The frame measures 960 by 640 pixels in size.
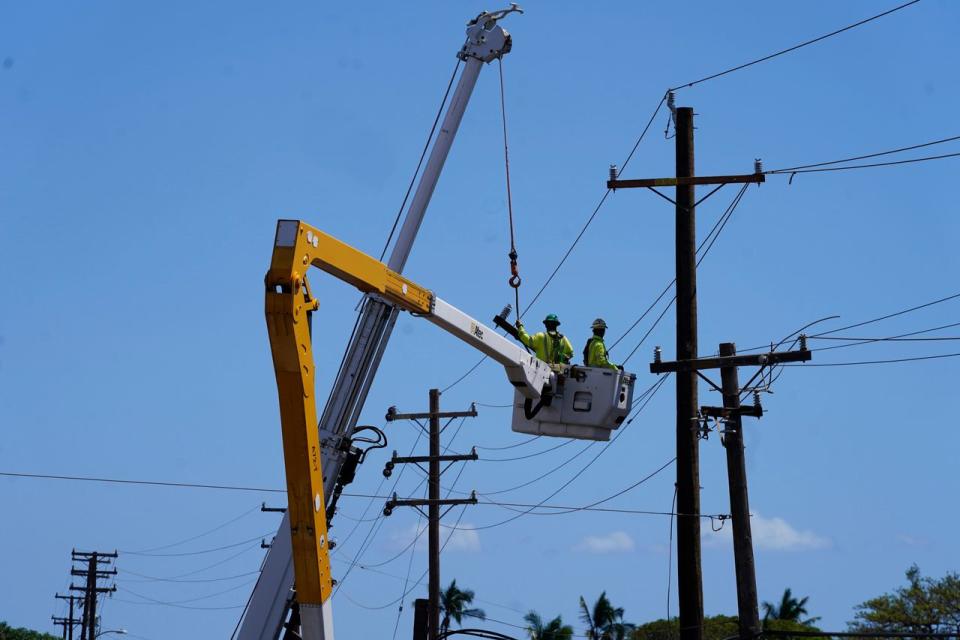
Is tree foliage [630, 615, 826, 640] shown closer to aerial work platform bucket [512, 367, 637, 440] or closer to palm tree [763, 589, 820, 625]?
palm tree [763, 589, 820, 625]

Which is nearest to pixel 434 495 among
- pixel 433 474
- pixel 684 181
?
pixel 433 474

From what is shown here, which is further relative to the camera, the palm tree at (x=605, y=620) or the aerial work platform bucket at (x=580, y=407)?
the palm tree at (x=605, y=620)

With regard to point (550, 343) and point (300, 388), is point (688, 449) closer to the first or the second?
point (550, 343)

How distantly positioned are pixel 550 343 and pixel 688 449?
3054mm

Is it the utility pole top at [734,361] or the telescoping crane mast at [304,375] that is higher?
the utility pole top at [734,361]

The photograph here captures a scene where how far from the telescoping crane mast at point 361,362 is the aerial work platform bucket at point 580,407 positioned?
262 cm

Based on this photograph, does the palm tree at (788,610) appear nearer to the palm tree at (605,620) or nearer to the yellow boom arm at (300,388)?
the palm tree at (605,620)

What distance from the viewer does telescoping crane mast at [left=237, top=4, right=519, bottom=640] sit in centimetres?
1496

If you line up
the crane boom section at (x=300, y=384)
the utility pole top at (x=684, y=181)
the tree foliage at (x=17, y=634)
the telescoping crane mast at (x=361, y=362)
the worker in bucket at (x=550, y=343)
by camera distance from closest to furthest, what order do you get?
the crane boom section at (x=300, y=384) → the telescoping crane mast at (x=361, y=362) → the worker in bucket at (x=550, y=343) → the utility pole top at (x=684, y=181) → the tree foliage at (x=17, y=634)

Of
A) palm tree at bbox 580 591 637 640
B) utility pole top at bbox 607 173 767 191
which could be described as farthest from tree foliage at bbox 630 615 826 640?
utility pole top at bbox 607 173 767 191

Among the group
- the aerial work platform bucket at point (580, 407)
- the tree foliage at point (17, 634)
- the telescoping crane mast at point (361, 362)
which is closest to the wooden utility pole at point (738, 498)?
the aerial work platform bucket at point (580, 407)

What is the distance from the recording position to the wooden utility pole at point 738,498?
65.3 ft

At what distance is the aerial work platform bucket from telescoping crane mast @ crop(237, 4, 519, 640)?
103 inches

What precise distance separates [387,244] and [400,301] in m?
2.59
